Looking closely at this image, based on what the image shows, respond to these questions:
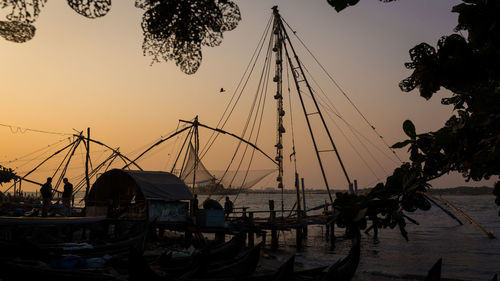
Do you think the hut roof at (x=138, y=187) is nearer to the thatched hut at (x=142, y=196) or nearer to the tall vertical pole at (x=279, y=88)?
the thatched hut at (x=142, y=196)

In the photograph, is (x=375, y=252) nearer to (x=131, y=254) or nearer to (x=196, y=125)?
(x=196, y=125)

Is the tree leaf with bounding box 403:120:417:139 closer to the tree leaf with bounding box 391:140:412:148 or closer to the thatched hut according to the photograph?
the tree leaf with bounding box 391:140:412:148

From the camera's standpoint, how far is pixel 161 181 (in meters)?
21.7

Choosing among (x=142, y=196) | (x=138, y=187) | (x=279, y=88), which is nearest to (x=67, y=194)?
(x=138, y=187)

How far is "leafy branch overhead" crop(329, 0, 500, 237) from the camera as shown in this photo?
1983 millimetres

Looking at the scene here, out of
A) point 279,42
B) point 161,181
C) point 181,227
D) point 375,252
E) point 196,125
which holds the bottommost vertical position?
point 375,252

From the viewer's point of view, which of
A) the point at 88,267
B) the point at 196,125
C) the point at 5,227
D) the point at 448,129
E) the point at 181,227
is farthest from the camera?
the point at 196,125

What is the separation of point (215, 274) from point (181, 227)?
10.5 m

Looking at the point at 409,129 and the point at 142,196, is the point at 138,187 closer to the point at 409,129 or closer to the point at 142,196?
the point at 142,196

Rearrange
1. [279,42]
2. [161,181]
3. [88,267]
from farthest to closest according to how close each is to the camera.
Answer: [279,42] → [161,181] → [88,267]

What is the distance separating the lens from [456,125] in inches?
95.3

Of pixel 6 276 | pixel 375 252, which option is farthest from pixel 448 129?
pixel 375 252

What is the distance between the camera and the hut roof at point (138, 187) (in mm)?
20500

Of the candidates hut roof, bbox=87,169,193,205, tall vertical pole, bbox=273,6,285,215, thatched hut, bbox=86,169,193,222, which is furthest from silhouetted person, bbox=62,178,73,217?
tall vertical pole, bbox=273,6,285,215
